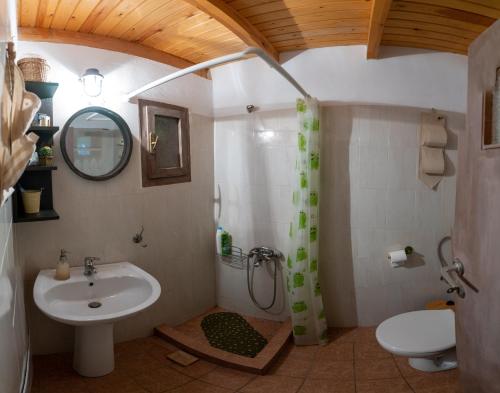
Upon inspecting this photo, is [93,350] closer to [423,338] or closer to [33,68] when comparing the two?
[33,68]

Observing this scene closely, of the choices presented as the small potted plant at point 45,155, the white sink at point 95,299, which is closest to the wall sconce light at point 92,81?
the small potted plant at point 45,155

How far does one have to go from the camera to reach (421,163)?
2064mm

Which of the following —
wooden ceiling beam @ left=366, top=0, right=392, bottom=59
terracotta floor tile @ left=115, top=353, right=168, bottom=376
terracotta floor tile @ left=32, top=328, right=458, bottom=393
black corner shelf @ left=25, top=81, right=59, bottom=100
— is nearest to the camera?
wooden ceiling beam @ left=366, top=0, right=392, bottom=59

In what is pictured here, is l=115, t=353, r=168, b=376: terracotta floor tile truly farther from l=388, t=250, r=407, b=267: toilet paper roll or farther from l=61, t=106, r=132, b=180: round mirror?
l=388, t=250, r=407, b=267: toilet paper roll

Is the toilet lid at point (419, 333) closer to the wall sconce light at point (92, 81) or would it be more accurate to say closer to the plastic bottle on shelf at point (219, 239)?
the plastic bottle on shelf at point (219, 239)

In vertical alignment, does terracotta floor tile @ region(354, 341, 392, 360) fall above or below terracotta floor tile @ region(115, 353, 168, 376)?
below

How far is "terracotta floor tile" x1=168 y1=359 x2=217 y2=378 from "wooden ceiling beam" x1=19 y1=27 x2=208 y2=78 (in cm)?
195

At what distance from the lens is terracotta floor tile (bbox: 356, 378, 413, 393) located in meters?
1.57

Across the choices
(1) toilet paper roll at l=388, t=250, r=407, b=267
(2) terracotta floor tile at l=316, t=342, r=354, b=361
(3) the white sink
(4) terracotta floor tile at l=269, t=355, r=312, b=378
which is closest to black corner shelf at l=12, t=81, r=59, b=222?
(3) the white sink

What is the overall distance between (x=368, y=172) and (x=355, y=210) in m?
0.29

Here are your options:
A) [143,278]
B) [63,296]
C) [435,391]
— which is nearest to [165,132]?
[143,278]

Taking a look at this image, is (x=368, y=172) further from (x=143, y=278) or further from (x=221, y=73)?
(x=143, y=278)

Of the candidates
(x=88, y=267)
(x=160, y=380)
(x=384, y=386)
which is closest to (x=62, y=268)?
(x=88, y=267)

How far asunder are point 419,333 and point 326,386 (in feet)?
1.92
